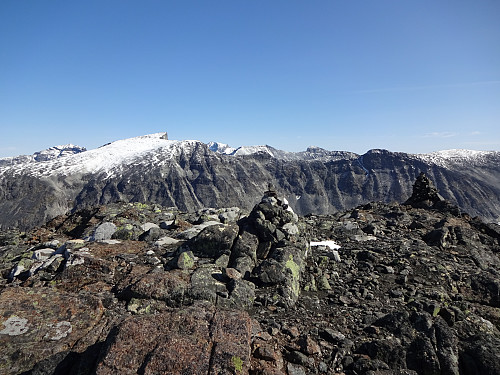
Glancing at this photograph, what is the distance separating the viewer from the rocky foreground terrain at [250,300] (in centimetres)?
821

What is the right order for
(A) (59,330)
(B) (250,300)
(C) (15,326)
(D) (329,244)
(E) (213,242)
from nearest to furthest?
(C) (15,326)
(A) (59,330)
(B) (250,300)
(E) (213,242)
(D) (329,244)

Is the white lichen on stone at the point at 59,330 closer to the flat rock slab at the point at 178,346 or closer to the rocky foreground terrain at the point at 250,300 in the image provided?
the rocky foreground terrain at the point at 250,300

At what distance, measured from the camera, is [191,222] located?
90.6 ft

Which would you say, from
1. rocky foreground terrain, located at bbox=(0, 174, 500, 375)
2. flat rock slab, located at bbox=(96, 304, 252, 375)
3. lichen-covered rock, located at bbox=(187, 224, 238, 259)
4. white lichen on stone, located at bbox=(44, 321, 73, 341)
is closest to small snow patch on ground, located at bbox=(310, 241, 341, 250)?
rocky foreground terrain, located at bbox=(0, 174, 500, 375)

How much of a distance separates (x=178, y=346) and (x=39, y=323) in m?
6.23

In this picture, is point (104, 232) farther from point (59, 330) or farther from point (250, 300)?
point (250, 300)

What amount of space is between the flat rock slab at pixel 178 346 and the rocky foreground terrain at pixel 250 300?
0.03 meters

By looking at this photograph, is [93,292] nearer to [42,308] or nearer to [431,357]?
[42,308]

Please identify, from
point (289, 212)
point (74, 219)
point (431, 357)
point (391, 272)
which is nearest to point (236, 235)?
point (289, 212)

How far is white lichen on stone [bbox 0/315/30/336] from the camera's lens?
932cm

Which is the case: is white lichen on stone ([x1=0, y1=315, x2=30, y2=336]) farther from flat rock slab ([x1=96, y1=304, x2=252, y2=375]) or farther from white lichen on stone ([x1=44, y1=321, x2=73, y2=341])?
flat rock slab ([x1=96, y1=304, x2=252, y2=375])

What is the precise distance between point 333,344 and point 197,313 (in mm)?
5485

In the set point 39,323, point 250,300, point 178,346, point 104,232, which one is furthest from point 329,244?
point 39,323

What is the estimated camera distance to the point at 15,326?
9.59 meters
